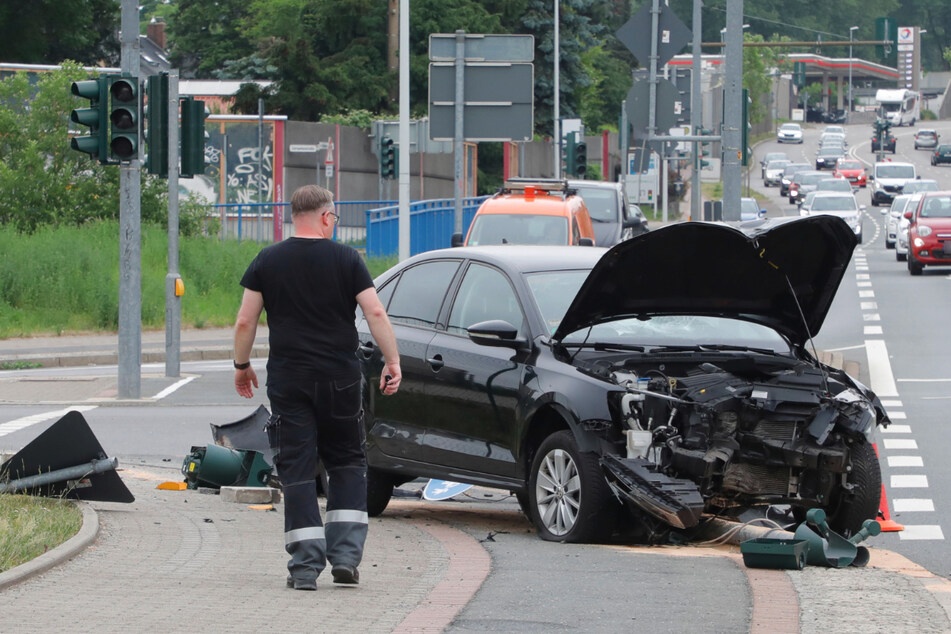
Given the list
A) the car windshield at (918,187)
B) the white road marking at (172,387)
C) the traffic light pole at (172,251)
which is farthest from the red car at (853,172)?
Answer: the traffic light pole at (172,251)

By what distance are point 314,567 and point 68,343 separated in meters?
18.7

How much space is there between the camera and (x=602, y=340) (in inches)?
341

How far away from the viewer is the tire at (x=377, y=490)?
9.67m

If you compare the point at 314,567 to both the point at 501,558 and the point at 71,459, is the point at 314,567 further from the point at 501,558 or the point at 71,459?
the point at 71,459

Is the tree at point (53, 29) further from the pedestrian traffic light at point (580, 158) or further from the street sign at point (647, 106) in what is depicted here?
the street sign at point (647, 106)

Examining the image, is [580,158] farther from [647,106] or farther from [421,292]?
[421,292]

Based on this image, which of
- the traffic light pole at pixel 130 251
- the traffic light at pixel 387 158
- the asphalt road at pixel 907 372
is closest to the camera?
the asphalt road at pixel 907 372

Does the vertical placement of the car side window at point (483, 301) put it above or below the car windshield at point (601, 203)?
below

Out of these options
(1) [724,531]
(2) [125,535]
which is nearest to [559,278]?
(1) [724,531]

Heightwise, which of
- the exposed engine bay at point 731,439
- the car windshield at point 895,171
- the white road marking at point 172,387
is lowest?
the white road marking at point 172,387

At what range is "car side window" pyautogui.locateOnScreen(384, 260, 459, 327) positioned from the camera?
9.49 meters

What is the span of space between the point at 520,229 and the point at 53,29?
131 feet

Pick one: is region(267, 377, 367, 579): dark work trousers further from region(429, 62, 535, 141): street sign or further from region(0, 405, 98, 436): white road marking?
region(429, 62, 535, 141): street sign

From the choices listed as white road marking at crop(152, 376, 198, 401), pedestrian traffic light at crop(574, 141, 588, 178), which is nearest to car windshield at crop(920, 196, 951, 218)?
pedestrian traffic light at crop(574, 141, 588, 178)
